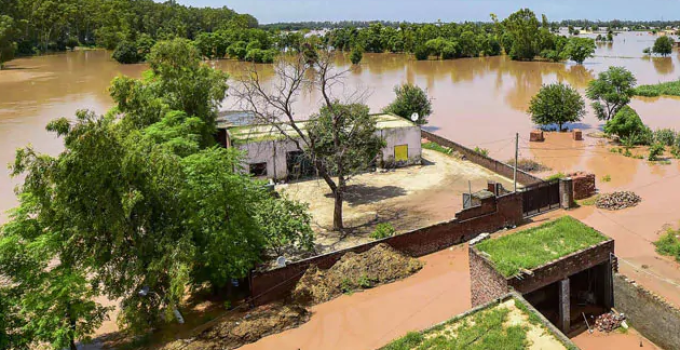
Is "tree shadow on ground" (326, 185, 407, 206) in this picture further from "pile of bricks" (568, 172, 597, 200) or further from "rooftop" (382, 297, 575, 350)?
"rooftop" (382, 297, 575, 350)

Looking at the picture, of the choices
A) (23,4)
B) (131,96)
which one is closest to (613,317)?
(131,96)

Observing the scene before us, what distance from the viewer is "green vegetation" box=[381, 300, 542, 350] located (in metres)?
9.31

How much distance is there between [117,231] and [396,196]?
A: 12.0m

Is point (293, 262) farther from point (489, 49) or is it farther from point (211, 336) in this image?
point (489, 49)

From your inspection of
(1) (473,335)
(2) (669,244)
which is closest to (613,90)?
(2) (669,244)

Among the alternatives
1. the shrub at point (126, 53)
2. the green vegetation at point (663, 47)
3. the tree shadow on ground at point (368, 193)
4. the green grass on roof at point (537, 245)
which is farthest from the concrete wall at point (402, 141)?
the green vegetation at point (663, 47)

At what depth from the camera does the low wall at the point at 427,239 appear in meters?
13.8

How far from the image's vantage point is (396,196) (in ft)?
69.6

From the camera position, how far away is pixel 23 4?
8644 centimetres

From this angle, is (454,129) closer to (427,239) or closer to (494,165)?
(494,165)

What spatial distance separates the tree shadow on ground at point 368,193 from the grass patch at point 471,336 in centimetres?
1075

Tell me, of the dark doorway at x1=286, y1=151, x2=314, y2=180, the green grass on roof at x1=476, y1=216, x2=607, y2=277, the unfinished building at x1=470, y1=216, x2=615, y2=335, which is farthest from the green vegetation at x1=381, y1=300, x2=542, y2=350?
the dark doorway at x1=286, y1=151, x2=314, y2=180

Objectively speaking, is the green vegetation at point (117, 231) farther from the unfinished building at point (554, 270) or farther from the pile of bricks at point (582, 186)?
the pile of bricks at point (582, 186)

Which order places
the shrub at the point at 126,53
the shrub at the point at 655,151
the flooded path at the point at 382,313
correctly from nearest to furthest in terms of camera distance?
the flooded path at the point at 382,313 < the shrub at the point at 655,151 < the shrub at the point at 126,53
